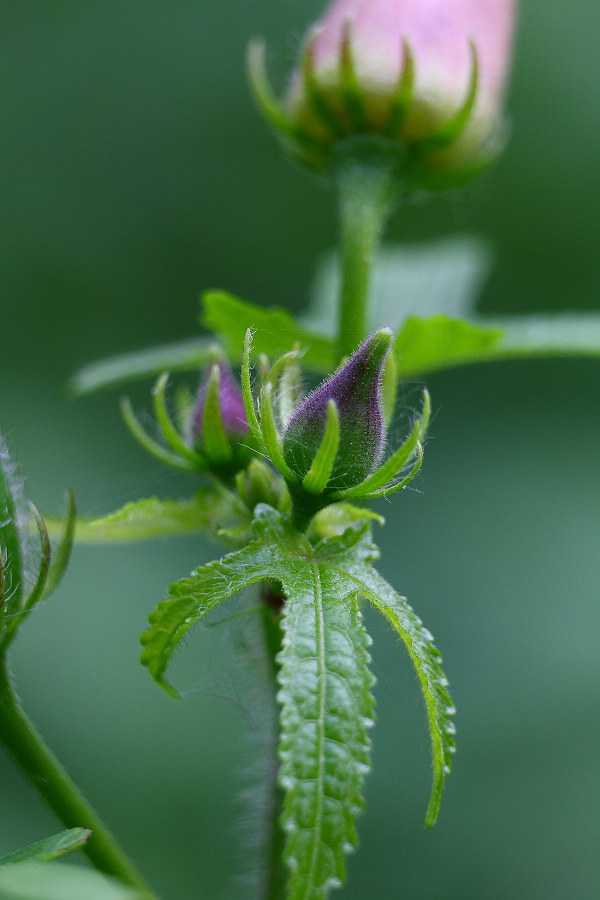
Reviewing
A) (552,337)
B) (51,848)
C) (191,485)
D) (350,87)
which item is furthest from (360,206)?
(191,485)

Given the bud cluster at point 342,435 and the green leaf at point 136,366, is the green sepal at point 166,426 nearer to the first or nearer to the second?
the bud cluster at point 342,435

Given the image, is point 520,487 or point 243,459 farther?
point 520,487

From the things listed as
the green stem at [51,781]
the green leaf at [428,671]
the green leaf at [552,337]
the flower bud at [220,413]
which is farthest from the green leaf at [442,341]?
the green stem at [51,781]

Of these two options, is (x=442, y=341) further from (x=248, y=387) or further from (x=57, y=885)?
(x=57, y=885)

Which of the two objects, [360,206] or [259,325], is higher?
[360,206]

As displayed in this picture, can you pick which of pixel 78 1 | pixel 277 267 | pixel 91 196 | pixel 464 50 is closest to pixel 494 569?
pixel 277 267

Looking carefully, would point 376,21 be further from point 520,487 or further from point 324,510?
point 520,487
